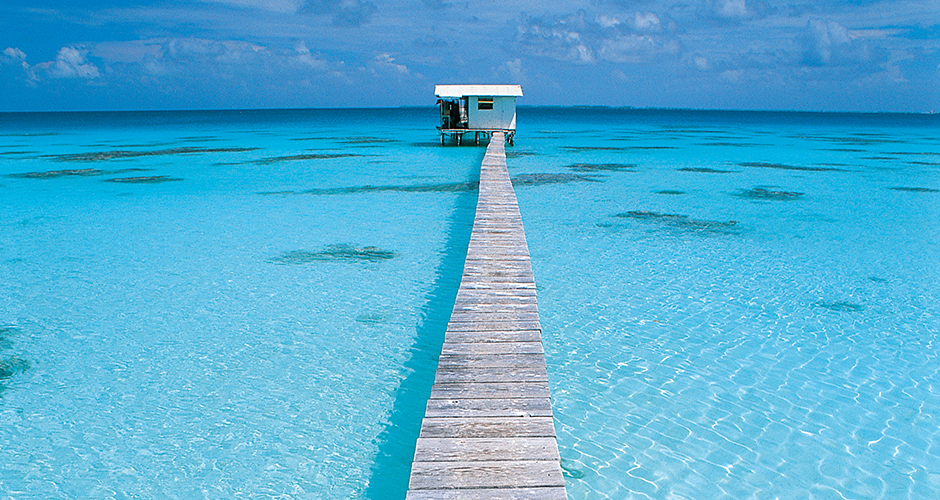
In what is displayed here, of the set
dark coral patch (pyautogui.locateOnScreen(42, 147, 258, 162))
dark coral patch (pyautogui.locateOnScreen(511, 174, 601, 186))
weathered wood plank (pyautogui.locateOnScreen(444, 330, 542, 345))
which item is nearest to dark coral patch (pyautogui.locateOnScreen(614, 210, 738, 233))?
dark coral patch (pyautogui.locateOnScreen(511, 174, 601, 186))

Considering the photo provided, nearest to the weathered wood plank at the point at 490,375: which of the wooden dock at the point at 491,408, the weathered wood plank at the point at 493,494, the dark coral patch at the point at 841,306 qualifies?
the wooden dock at the point at 491,408

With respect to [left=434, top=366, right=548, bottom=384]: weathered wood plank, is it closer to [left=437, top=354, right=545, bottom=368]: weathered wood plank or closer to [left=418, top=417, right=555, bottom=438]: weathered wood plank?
[left=437, top=354, right=545, bottom=368]: weathered wood plank

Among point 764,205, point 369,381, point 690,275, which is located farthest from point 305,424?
point 764,205

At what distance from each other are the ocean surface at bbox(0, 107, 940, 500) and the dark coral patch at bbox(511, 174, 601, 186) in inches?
156

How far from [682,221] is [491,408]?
10.4 m

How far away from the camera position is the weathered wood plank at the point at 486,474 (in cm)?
329

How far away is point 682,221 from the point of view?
528 inches

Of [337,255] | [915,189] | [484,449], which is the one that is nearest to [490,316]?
[484,449]

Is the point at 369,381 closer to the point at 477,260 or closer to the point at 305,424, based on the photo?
the point at 305,424

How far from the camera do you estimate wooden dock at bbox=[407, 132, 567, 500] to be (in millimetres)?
3307

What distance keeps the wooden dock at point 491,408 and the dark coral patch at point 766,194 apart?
1243 cm

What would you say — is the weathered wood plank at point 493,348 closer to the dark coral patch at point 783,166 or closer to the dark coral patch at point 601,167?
the dark coral patch at point 601,167

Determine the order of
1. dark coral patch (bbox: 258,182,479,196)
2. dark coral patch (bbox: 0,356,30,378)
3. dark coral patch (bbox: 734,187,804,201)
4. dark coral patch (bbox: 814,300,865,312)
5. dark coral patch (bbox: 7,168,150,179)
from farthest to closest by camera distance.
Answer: dark coral patch (bbox: 7,168,150,179) < dark coral patch (bbox: 258,182,479,196) < dark coral patch (bbox: 734,187,804,201) < dark coral patch (bbox: 814,300,865,312) < dark coral patch (bbox: 0,356,30,378)

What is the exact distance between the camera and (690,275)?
9227 millimetres
